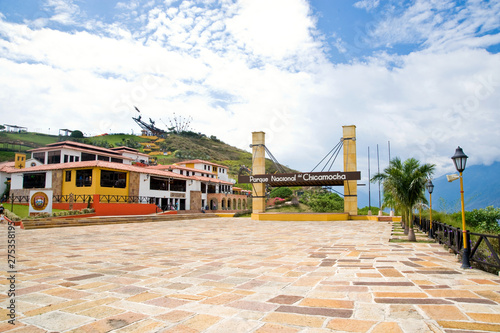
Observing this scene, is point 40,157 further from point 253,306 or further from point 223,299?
point 253,306

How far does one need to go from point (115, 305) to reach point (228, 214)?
31475mm

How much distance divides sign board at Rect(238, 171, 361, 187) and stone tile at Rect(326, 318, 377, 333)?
2296cm

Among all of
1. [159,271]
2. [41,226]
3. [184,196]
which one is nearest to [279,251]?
[159,271]

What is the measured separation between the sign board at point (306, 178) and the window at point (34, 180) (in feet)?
65.0

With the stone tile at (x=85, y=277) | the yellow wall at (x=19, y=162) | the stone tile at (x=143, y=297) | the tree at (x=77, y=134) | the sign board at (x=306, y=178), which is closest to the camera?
the stone tile at (x=143, y=297)

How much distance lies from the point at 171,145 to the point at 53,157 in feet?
202

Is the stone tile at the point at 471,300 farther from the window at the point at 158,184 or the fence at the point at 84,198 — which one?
the window at the point at 158,184

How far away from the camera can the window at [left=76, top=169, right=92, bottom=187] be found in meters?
28.5

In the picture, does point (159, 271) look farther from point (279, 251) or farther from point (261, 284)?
point (279, 251)

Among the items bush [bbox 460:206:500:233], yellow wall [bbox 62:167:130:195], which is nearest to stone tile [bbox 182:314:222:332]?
yellow wall [bbox 62:167:130:195]

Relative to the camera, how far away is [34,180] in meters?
31.4

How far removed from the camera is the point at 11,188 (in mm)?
32875

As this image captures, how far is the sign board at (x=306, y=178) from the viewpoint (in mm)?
25836

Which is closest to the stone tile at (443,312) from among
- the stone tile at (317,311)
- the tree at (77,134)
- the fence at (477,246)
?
the stone tile at (317,311)
